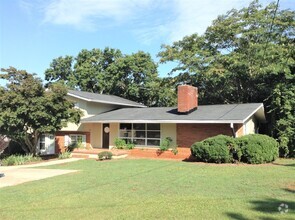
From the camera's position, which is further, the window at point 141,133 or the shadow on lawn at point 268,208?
the window at point 141,133

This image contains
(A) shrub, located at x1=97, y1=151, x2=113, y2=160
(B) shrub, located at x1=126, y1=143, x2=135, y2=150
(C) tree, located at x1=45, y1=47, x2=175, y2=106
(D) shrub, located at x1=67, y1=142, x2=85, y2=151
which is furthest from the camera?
(C) tree, located at x1=45, y1=47, x2=175, y2=106

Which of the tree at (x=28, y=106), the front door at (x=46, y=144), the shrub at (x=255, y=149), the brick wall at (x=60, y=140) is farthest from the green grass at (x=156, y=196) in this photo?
the front door at (x=46, y=144)

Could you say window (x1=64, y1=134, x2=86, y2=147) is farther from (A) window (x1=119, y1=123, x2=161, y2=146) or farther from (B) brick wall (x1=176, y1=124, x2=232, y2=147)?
(B) brick wall (x1=176, y1=124, x2=232, y2=147)

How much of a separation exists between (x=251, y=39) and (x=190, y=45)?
5.88m

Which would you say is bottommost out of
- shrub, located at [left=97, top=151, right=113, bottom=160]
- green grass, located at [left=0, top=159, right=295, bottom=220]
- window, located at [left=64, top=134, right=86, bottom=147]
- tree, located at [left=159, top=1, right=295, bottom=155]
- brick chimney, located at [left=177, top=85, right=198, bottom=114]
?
green grass, located at [left=0, top=159, right=295, bottom=220]

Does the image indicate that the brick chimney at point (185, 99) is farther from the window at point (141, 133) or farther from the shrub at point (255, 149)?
the shrub at point (255, 149)

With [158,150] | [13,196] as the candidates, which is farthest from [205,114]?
[13,196]

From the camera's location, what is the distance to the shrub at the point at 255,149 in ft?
52.4

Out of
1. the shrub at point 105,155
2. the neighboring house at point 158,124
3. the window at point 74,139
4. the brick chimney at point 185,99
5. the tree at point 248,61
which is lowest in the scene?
the shrub at point 105,155

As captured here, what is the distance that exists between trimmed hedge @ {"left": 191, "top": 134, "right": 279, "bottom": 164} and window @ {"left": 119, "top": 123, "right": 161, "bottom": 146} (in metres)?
5.49

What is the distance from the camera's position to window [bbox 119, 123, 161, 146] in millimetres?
21859

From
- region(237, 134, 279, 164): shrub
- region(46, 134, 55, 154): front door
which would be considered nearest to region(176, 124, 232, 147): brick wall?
region(237, 134, 279, 164): shrub

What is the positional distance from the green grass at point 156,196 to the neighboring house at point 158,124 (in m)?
5.94

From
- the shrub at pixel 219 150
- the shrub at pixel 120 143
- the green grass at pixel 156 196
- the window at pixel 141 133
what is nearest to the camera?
the green grass at pixel 156 196
